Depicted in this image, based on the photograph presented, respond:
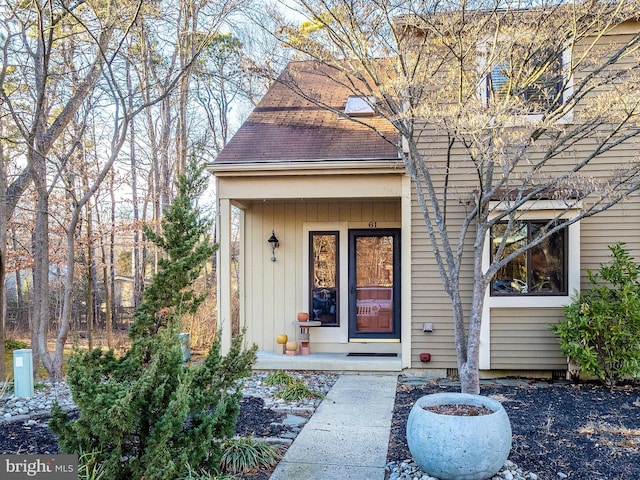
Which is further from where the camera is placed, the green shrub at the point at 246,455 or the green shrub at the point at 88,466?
the green shrub at the point at 246,455

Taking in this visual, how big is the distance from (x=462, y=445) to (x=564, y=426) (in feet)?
6.46

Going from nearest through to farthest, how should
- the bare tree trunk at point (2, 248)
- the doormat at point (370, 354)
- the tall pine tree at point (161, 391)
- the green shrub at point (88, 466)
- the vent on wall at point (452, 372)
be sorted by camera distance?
the tall pine tree at point (161, 391) < the green shrub at point (88, 466) < the vent on wall at point (452, 372) < the bare tree trunk at point (2, 248) < the doormat at point (370, 354)

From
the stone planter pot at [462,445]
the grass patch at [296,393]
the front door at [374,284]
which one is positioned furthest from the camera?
the front door at [374,284]

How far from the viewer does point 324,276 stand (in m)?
8.19

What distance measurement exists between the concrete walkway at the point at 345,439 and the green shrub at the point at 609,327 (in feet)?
7.56

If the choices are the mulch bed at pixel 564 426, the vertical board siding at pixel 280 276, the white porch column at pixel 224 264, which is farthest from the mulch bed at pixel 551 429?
the vertical board siding at pixel 280 276

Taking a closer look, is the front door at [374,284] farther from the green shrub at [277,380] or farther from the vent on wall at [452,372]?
the green shrub at [277,380]

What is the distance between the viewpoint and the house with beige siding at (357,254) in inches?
258

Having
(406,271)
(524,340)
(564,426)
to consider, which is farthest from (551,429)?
(406,271)

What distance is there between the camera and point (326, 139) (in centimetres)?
765

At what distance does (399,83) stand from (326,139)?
9.20 feet

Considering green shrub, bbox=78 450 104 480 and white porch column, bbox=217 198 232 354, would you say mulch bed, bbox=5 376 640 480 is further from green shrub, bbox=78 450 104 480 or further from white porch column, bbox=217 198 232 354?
white porch column, bbox=217 198 232 354

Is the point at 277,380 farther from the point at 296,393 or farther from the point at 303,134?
the point at 303,134

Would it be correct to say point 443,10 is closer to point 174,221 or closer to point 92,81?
point 174,221
